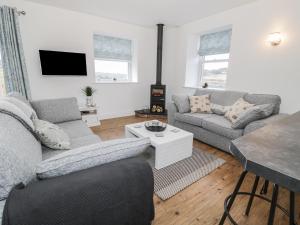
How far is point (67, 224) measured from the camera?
66 cm

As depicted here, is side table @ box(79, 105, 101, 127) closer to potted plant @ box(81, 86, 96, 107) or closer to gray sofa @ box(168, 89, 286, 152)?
potted plant @ box(81, 86, 96, 107)

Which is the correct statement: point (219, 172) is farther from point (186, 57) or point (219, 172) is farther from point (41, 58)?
point (41, 58)

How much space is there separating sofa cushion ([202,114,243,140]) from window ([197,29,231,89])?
1.48 meters

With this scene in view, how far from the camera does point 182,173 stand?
1.94 m

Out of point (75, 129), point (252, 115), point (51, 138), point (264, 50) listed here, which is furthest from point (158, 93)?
point (51, 138)

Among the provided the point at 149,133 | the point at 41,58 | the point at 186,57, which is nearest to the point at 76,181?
the point at 149,133

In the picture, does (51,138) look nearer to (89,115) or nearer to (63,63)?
(89,115)

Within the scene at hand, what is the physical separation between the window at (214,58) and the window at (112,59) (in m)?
1.97

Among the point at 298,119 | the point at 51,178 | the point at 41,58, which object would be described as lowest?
the point at 51,178

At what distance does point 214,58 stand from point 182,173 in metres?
3.16

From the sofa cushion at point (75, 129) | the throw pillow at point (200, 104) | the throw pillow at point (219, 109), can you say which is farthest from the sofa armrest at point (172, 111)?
the sofa cushion at point (75, 129)

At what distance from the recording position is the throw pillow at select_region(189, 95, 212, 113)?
3.13m

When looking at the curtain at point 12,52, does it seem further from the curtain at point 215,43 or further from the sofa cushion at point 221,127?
the curtain at point 215,43

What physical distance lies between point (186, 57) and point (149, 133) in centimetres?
293
